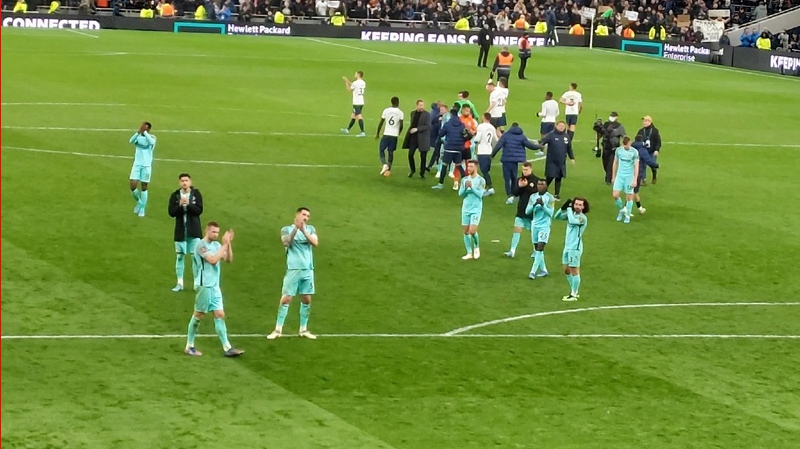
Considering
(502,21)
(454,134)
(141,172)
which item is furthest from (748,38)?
(141,172)

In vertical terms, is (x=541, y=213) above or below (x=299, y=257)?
above

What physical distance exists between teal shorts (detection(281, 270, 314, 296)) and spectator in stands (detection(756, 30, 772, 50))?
6291 cm

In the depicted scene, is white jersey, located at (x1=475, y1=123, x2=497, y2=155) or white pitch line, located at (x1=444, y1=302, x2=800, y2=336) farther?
white jersey, located at (x1=475, y1=123, x2=497, y2=155)

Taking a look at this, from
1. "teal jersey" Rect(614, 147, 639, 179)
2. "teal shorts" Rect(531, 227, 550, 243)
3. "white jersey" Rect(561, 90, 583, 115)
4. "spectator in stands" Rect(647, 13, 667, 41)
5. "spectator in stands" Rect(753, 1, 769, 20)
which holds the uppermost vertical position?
"spectator in stands" Rect(753, 1, 769, 20)

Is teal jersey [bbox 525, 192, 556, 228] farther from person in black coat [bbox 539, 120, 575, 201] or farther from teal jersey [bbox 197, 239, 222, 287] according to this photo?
teal jersey [bbox 197, 239, 222, 287]

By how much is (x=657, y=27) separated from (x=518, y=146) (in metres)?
55.0

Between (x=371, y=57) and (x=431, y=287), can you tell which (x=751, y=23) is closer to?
(x=371, y=57)

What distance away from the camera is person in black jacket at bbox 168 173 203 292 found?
23828mm

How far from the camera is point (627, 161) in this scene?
32094 millimetres

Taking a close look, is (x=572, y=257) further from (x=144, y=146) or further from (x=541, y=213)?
(x=144, y=146)

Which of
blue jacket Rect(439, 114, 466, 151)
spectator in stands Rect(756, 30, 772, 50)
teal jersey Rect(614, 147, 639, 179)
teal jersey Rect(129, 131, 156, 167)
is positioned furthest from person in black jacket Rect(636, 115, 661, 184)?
spectator in stands Rect(756, 30, 772, 50)

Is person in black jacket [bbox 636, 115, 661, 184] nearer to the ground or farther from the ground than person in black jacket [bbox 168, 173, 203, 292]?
farther from the ground

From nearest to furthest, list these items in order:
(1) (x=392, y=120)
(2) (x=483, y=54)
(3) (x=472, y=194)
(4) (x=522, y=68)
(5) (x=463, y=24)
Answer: (3) (x=472, y=194), (1) (x=392, y=120), (4) (x=522, y=68), (2) (x=483, y=54), (5) (x=463, y=24)

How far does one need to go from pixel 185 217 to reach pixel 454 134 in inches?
459
